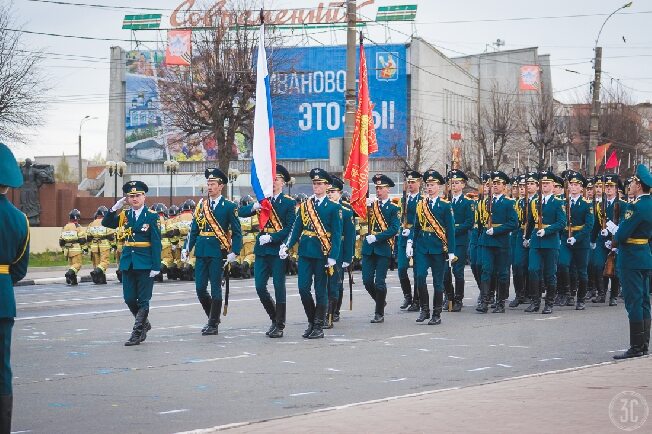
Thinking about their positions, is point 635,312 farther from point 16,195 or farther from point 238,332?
point 16,195

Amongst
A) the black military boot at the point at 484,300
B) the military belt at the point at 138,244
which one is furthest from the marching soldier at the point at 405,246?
the military belt at the point at 138,244

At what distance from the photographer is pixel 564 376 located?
1093cm

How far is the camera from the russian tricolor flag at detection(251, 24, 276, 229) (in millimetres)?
15836

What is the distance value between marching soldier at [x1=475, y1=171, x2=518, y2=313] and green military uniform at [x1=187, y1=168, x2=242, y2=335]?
526 centimetres

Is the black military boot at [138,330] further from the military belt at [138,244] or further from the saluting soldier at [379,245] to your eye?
the saluting soldier at [379,245]

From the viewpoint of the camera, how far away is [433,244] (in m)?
17.0

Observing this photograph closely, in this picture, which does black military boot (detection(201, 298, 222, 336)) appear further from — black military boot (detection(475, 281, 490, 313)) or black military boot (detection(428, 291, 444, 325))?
black military boot (detection(475, 281, 490, 313))

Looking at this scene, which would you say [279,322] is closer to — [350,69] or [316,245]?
[316,245]

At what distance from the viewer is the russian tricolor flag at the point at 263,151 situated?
15.8m

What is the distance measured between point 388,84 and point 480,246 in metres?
50.7

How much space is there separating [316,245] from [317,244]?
18 mm

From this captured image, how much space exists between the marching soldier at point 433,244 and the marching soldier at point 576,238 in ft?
12.3

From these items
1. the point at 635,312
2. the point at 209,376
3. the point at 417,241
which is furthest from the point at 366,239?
the point at 209,376

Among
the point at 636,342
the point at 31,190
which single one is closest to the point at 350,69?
the point at 31,190
